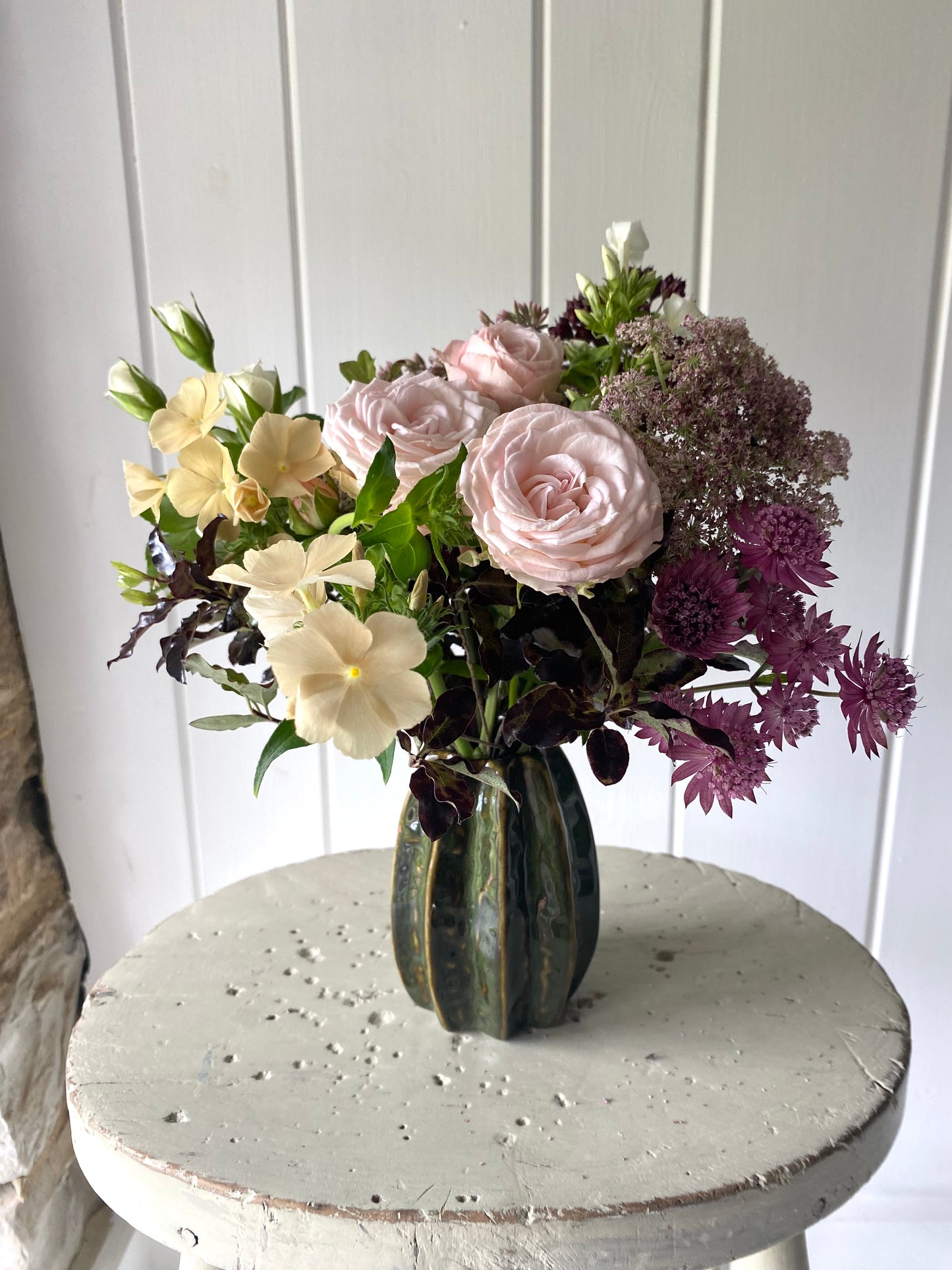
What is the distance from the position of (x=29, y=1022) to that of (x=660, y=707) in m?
0.80

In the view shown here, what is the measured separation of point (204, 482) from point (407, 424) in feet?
0.42

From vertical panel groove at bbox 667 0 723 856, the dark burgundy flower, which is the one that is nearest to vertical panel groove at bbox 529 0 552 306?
vertical panel groove at bbox 667 0 723 856

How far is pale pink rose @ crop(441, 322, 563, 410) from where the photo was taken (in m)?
0.52

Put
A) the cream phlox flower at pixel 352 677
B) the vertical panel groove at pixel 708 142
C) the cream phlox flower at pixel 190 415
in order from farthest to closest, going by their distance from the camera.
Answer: the vertical panel groove at pixel 708 142 → the cream phlox flower at pixel 190 415 → the cream phlox flower at pixel 352 677

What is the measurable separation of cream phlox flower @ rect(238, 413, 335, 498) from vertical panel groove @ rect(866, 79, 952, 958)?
26.6 inches

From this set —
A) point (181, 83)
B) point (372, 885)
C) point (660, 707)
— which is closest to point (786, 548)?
point (660, 707)

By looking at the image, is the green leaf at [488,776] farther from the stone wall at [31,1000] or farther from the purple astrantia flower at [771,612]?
the stone wall at [31,1000]

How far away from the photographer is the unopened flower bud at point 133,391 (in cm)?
59

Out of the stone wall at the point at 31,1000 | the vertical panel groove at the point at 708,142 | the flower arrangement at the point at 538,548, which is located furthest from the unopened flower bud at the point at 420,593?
the stone wall at the point at 31,1000

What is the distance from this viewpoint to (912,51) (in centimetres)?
84

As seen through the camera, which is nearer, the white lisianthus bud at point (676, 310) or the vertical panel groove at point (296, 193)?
the white lisianthus bud at point (676, 310)

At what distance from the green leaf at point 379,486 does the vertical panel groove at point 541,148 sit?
0.52m

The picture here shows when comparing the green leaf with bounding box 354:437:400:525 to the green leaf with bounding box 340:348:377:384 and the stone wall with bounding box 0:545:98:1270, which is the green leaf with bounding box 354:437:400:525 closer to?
the green leaf with bounding box 340:348:377:384

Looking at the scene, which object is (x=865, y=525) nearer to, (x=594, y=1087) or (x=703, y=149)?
(x=703, y=149)
